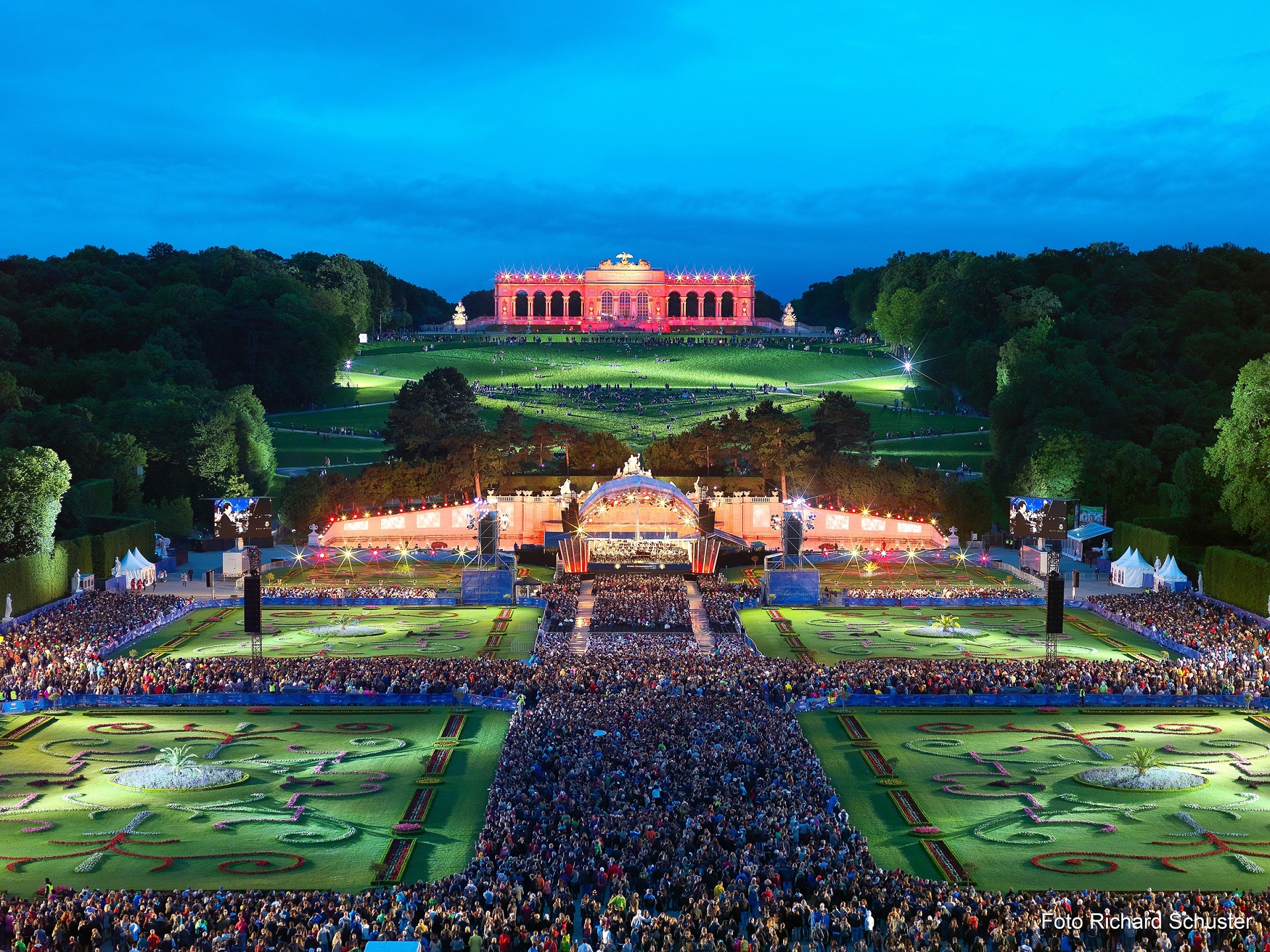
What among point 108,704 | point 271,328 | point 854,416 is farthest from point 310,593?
point 271,328

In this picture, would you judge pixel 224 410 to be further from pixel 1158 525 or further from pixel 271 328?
pixel 1158 525

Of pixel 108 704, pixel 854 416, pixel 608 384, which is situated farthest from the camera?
pixel 608 384

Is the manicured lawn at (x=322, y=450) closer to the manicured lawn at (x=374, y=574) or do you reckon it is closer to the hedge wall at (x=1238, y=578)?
the manicured lawn at (x=374, y=574)

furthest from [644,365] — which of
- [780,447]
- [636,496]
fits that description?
[636,496]

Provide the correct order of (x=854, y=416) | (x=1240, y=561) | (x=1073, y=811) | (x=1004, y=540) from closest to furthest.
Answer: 1. (x=1073, y=811)
2. (x=1240, y=561)
3. (x=1004, y=540)
4. (x=854, y=416)

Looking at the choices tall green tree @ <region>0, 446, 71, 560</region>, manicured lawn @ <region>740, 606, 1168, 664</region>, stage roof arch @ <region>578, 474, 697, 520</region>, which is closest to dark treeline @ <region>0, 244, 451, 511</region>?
tall green tree @ <region>0, 446, 71, 560</region>

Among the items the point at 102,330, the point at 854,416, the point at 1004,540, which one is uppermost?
the point at 102,330

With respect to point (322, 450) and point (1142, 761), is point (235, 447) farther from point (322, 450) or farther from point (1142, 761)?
point (1142, 761)
